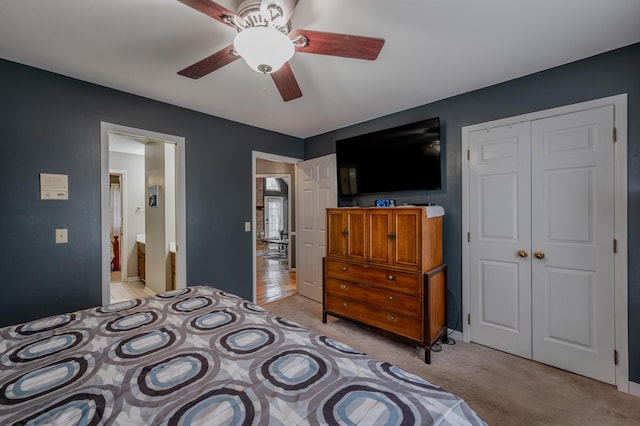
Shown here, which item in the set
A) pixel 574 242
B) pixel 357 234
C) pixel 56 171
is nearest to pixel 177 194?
pixel 56 171

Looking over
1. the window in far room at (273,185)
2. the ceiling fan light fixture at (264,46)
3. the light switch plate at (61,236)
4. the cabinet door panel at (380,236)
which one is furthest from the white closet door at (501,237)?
the window in far room at (273,185)

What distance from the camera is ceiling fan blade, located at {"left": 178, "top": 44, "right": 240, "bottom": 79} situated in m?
1.63

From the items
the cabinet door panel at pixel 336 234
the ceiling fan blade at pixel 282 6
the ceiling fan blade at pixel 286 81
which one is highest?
the ceiling fan blade at pixel 282 6

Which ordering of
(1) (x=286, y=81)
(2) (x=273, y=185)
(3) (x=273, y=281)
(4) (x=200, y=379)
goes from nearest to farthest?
(4) (x=200, y=379)
(1) (x=286, y=81)
(3) (x=273, y=281)
(2) (x=273, y=185)

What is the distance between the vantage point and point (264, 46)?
1316 millimetres

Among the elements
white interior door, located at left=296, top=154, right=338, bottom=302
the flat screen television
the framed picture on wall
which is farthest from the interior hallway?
the framed picture on wall

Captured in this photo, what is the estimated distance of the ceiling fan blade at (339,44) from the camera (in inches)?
56.4

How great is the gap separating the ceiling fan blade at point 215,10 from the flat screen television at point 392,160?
6.82 ft

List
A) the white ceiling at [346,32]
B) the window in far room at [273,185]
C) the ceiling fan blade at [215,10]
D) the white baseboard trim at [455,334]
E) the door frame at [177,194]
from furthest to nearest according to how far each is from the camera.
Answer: the window in far room at [273,185] < the white baseboard trim at [455,334] < the door frame at [177,194] < the white ceiling at [346,32] < the ceiling fan blade at [215,10]

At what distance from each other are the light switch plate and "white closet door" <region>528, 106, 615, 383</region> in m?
3.96

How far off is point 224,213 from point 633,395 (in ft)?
12.7

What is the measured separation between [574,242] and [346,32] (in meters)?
2.36

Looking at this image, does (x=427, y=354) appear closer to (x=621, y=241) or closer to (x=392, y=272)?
(x=392, y=272)

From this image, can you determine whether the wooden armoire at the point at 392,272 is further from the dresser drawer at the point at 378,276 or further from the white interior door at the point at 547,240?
the white interior door at the point at 547,240
